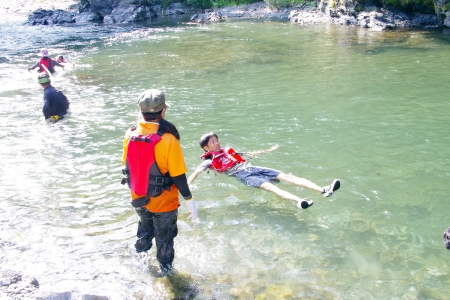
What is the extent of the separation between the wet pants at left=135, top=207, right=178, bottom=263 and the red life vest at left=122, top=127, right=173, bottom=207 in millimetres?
291

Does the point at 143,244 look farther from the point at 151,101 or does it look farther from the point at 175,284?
the point at 151,101

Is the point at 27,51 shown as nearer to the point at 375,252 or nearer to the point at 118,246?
the point at 118,246

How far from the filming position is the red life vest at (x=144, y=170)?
397 centimetres

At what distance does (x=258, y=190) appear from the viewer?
22.9ft

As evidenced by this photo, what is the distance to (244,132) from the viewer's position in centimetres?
946

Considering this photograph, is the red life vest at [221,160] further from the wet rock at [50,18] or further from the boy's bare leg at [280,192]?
the wet rock at [50,18]

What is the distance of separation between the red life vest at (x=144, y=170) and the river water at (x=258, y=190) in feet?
4.21

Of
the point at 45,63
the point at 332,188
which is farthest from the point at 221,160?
the point at 45,63

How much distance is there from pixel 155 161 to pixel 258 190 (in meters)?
3.24

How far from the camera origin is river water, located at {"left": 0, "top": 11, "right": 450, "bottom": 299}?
4.87m

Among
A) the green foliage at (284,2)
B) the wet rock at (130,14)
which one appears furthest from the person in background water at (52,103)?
the wet rock at (130,14)

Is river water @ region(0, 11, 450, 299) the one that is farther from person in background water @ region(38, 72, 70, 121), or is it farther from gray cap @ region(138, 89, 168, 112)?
gray cap @ region(138, 89, 168, 112)

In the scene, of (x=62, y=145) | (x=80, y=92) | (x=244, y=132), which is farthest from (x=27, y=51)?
(x=244, y=132)

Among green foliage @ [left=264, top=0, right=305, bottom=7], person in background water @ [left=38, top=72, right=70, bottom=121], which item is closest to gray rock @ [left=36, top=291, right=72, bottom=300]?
person in background water @ [left=38, top=72, right=70, bottom=121]
